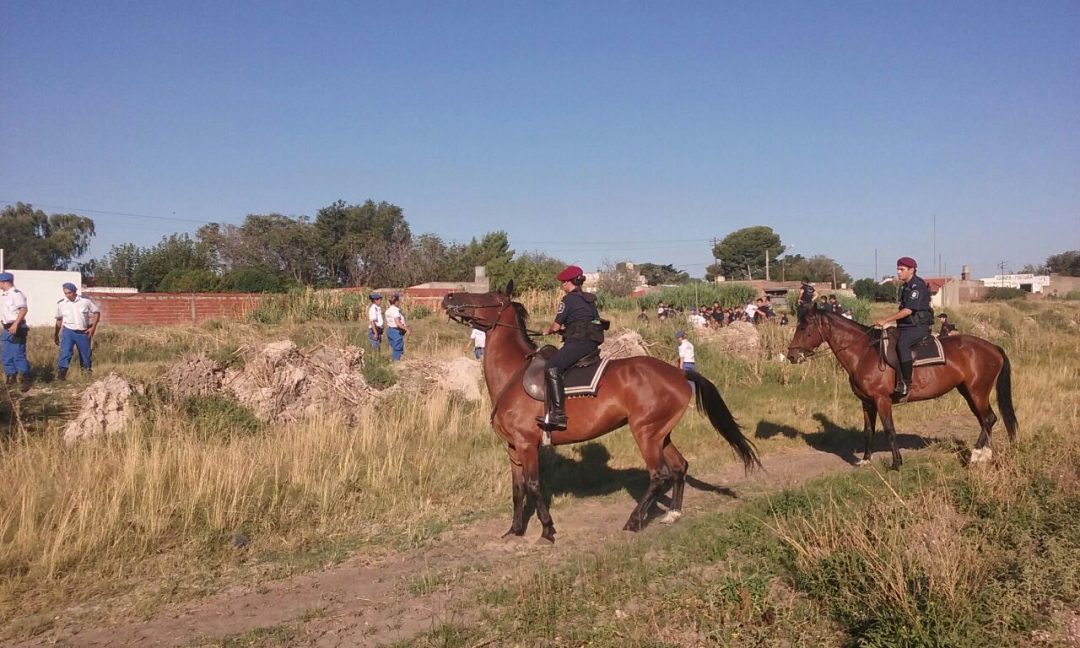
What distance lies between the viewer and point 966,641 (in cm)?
443

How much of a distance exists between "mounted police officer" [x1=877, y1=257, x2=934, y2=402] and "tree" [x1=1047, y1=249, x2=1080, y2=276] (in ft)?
314

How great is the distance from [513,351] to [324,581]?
293 centimetres

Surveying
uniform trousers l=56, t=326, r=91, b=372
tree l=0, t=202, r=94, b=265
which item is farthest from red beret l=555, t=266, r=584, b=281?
tree l=0, t=202, r=94, b=265

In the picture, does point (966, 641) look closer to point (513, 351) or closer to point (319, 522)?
point (513, 351)

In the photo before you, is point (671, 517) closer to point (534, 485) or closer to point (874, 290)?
point (534, 485)

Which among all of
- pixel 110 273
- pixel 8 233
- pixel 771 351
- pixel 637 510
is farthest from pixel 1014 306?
pixel 8 233

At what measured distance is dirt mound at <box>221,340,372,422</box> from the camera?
466 inches

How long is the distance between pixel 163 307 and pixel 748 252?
85.7 m

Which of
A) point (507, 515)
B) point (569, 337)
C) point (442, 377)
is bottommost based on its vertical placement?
point (507, 515)

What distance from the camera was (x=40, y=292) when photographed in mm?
34594

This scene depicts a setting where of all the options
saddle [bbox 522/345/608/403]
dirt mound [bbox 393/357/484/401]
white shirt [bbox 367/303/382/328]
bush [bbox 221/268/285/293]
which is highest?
bush [bbox 221/268/285/293]

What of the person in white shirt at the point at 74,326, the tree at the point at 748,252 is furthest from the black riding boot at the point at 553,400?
the tree at the point at 748,252

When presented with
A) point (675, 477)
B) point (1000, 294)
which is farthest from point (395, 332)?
point (1000, 294)

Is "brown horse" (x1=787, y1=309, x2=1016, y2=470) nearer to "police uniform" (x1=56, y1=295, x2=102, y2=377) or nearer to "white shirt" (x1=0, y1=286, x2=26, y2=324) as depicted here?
"police uniform" (x1=56, y1=295, x2=102, y2=377)
